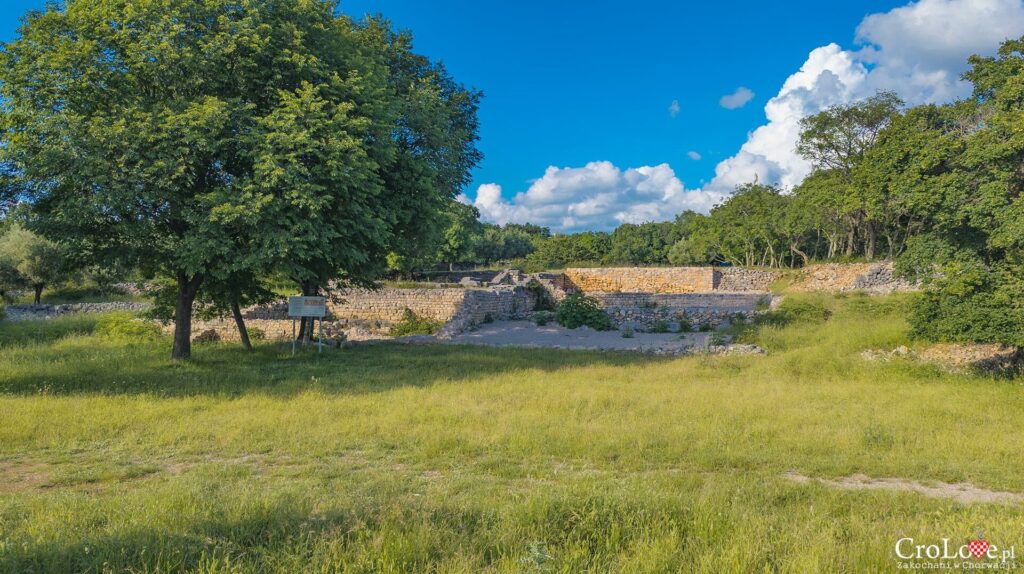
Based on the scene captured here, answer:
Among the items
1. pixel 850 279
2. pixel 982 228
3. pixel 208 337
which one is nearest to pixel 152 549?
pixel 982 228

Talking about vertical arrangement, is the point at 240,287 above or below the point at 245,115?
below

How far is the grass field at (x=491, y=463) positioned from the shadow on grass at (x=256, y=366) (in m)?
0.13

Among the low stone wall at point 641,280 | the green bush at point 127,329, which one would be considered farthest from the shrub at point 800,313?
the green bush at point 127,329

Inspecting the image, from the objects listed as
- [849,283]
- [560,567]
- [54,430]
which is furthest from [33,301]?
[849,283]

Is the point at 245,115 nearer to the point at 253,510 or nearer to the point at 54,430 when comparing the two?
the point at 54,430

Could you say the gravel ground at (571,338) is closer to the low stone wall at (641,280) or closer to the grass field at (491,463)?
the grass field at (491,463)

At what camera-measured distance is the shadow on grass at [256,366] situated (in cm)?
1052

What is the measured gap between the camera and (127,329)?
19297mm

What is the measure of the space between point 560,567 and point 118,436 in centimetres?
671

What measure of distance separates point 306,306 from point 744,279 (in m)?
32.9

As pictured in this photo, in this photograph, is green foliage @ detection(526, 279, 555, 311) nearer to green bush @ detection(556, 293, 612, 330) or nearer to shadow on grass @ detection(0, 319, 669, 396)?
green bush @ detection(556, 293, 612, 330)

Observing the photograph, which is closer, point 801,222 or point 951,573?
point 951,573

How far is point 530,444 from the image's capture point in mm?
6777

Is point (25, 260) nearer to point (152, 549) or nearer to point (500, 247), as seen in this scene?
point (152, 549)
